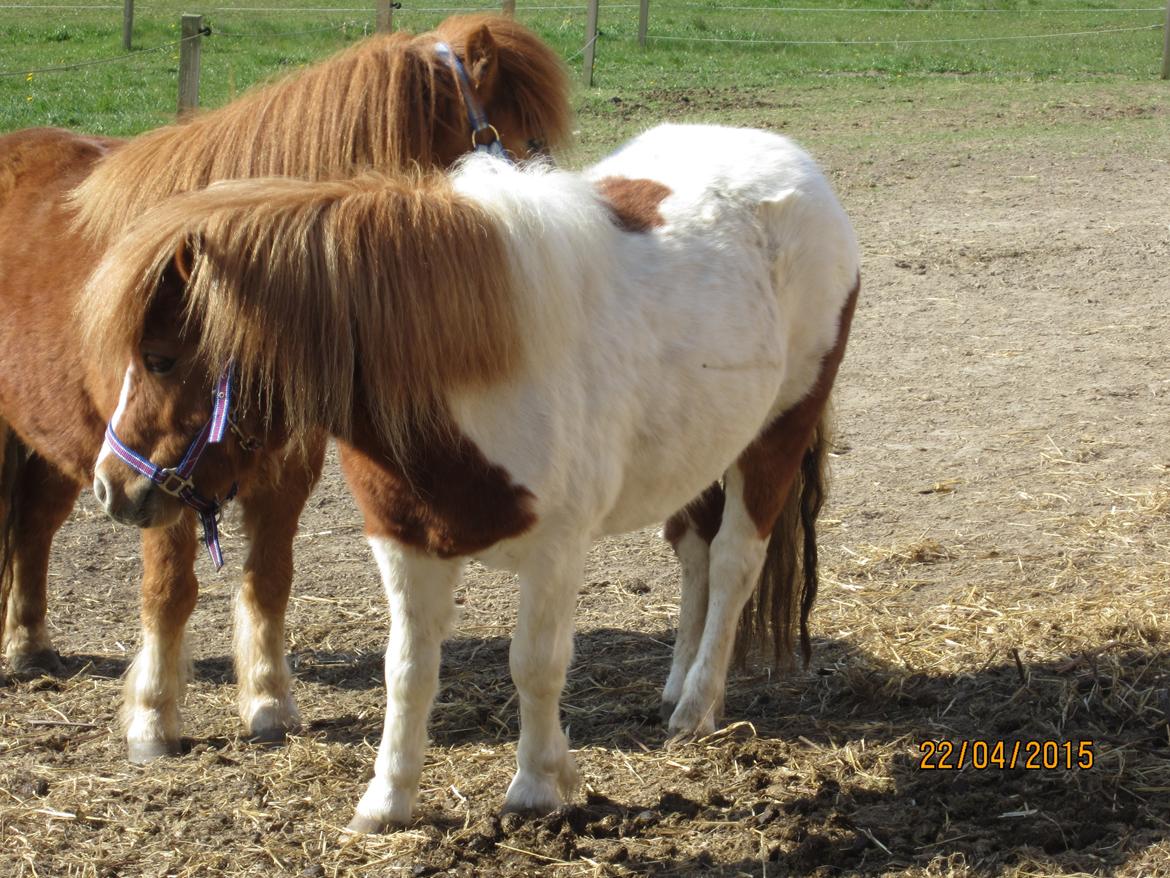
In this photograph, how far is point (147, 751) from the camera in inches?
138

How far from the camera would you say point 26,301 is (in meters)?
3.50

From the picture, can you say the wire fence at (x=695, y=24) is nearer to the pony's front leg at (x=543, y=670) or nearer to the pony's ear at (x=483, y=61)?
the pony's ear at (x=483, y=61)

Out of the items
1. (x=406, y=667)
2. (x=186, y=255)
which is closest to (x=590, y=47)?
(x=406, y=667)

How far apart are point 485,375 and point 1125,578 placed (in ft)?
8.81

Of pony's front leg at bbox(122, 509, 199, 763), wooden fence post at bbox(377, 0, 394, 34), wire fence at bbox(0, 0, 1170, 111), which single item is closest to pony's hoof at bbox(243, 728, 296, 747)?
pony's front leg at bbox(122, 509, 199, 763)

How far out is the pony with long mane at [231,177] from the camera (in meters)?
3.34

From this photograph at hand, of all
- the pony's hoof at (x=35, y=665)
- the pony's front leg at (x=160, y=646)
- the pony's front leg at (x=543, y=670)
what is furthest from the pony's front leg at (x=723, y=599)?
the pony's hoof at (x=35, y=665)

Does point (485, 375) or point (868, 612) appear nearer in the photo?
point (485, 375)

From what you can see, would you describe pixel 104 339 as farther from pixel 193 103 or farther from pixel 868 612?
pixel 193 103

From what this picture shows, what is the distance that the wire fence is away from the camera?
1552 centimetres

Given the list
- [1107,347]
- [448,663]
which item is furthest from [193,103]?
[1107,347]

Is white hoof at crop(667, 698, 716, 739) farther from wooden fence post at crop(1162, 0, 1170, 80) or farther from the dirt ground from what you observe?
wooden fence post at crop(1162, 0, 1170, 80)

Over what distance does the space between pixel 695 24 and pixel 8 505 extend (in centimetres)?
1571

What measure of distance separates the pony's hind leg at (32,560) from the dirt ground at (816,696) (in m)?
0.11
